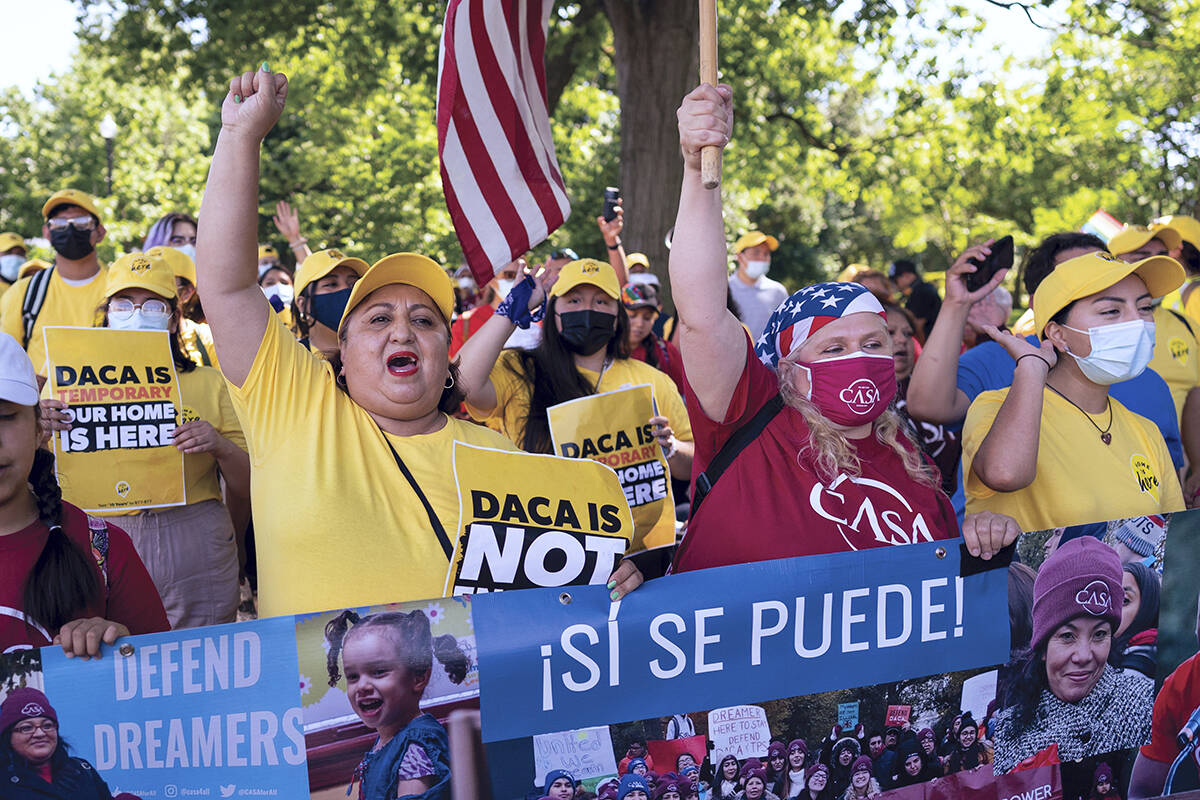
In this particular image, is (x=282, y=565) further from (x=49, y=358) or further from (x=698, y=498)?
(x=49, y=358)

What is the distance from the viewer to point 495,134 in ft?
13.8

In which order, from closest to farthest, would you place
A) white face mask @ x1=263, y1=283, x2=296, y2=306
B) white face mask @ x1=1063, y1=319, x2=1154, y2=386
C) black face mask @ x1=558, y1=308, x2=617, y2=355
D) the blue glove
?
white face mask @ x1=1063, y1=319, x2=1154, y2=386, the blue glove, black face mask @ x1=558, y1=308, x2=617, y2=355, white face mask @ x1=263, y1=283, x2=296, y2=306

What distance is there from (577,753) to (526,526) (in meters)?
0.54

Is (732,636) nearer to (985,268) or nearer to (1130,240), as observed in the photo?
(985,268)

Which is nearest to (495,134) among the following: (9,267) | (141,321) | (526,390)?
(526,390)

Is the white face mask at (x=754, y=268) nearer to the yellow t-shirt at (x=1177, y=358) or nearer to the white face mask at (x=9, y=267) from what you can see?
the yellow t-shirt at (x=1177, y=358)

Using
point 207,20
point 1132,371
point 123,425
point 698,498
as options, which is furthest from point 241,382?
point 207,20

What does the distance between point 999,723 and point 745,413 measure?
1.07m

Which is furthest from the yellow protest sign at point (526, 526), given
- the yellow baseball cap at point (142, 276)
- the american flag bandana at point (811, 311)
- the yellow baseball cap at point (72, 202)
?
the yellow baseball cap at point (72, 202)

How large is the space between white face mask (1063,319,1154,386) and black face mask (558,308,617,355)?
222cm

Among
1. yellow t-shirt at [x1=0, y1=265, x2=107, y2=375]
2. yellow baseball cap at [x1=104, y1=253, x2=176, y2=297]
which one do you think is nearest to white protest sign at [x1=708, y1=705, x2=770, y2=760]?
yellow baseball cap at [x1=104, y1=253, x2=176, y2=297]

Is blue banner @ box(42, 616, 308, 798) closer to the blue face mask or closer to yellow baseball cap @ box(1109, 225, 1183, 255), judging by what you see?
the blue face mask

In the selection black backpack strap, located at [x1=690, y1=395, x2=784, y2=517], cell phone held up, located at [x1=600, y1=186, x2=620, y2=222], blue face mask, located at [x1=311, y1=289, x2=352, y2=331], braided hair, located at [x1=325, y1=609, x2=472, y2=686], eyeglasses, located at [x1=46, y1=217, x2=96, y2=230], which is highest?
eyeglasses, located at [x1=46, y1=217, x2=96, y2=230]

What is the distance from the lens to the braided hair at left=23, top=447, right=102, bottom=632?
2.42 m
